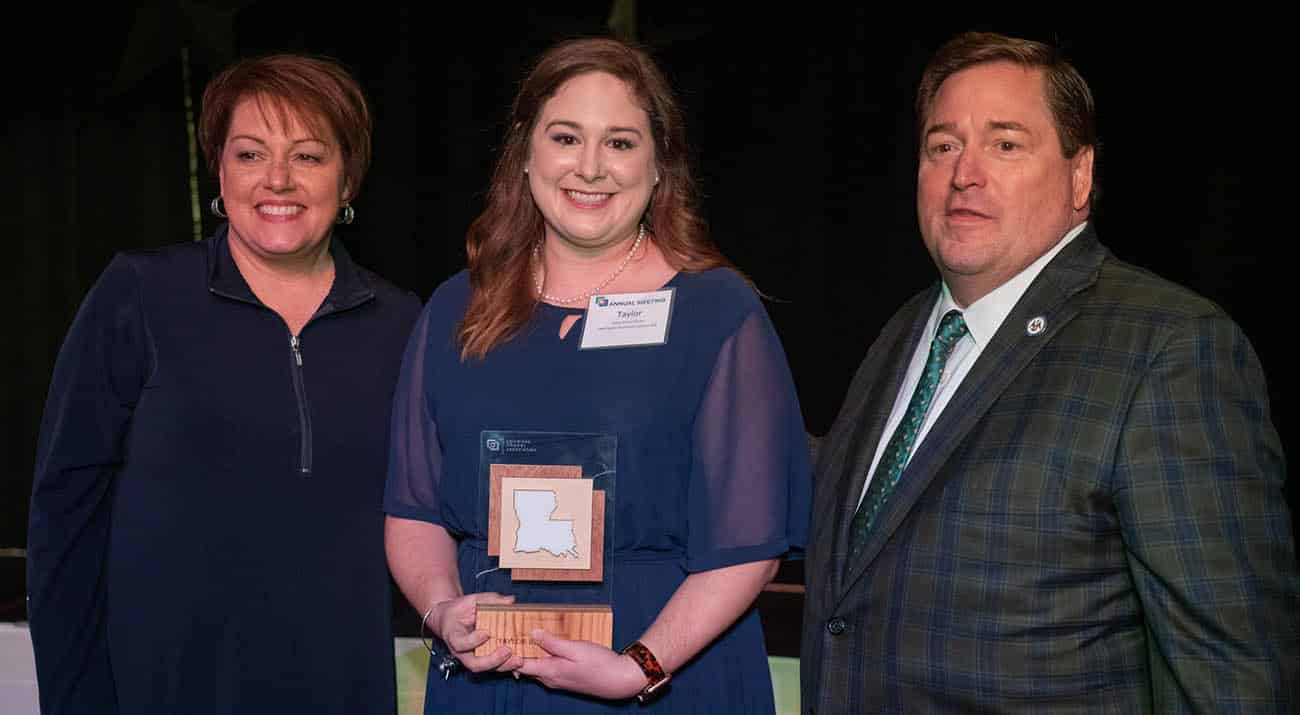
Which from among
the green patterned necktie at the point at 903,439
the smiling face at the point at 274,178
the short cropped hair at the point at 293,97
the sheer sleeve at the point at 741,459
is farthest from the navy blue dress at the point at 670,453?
Result: the short cropped hair at the point at 293,97

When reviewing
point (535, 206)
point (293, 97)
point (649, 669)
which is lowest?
point (649, 669)

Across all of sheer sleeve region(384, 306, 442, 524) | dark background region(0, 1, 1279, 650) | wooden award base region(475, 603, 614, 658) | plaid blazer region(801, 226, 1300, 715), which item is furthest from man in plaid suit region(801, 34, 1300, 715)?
dark background region(0, 1, 1279, 650)

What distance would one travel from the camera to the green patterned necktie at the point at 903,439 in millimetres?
2016

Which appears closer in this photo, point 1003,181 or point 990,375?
point 990,375

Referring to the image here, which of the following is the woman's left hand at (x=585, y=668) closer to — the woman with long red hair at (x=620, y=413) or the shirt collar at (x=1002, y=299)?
the woman with long red hair at (x=620, y=413)

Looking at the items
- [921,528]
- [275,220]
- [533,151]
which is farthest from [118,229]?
[921,528]

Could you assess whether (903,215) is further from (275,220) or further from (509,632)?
(509,632)

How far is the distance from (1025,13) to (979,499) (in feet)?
12.1

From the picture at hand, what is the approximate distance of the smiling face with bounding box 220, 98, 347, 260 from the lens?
7.77 feet

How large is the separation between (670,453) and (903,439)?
0.39 metres

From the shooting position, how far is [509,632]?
6.31ft

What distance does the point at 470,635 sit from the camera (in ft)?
6.32

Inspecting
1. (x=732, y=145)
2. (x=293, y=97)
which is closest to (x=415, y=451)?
(x=293, y=97)

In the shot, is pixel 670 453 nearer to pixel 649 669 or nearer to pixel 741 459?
pixel 741 459
